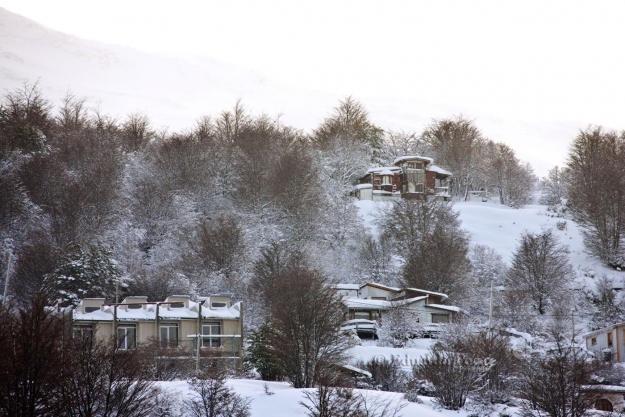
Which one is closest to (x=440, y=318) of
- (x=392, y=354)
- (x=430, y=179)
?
(x=392, y=354)

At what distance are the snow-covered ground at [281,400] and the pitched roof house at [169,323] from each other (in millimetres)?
9161

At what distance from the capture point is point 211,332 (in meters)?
34.0

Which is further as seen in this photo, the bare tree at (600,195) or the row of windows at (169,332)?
the bare tree at (600,195)

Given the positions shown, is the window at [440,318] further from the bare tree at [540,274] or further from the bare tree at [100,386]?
the bare tree at [100,386]

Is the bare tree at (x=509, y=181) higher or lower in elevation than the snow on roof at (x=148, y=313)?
higher

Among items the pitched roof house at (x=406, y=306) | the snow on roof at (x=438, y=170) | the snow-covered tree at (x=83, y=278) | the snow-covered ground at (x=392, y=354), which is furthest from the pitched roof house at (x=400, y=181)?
the snow-covered tree at (x=83, y=278)

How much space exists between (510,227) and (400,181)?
14384mm

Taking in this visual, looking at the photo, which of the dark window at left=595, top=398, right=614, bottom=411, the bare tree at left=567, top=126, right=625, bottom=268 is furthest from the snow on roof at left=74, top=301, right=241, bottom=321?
the bare tree at left=567, top=126, right=625, bottom=268

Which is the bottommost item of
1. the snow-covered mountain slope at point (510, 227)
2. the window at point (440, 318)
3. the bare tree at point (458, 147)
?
the window at point (440, 318)

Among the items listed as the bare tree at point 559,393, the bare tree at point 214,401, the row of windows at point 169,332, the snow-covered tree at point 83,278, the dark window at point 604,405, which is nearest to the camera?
the bare tree at point 214,401

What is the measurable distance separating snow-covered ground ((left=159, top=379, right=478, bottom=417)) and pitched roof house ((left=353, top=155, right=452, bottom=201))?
50.9m

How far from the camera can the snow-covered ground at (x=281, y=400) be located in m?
21.2

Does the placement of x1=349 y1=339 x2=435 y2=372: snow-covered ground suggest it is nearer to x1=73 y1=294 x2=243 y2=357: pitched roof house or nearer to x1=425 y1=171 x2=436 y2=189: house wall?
x1=73 y1=294 x2=243 y2=357: pitched roof house

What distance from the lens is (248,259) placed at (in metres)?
49.0
